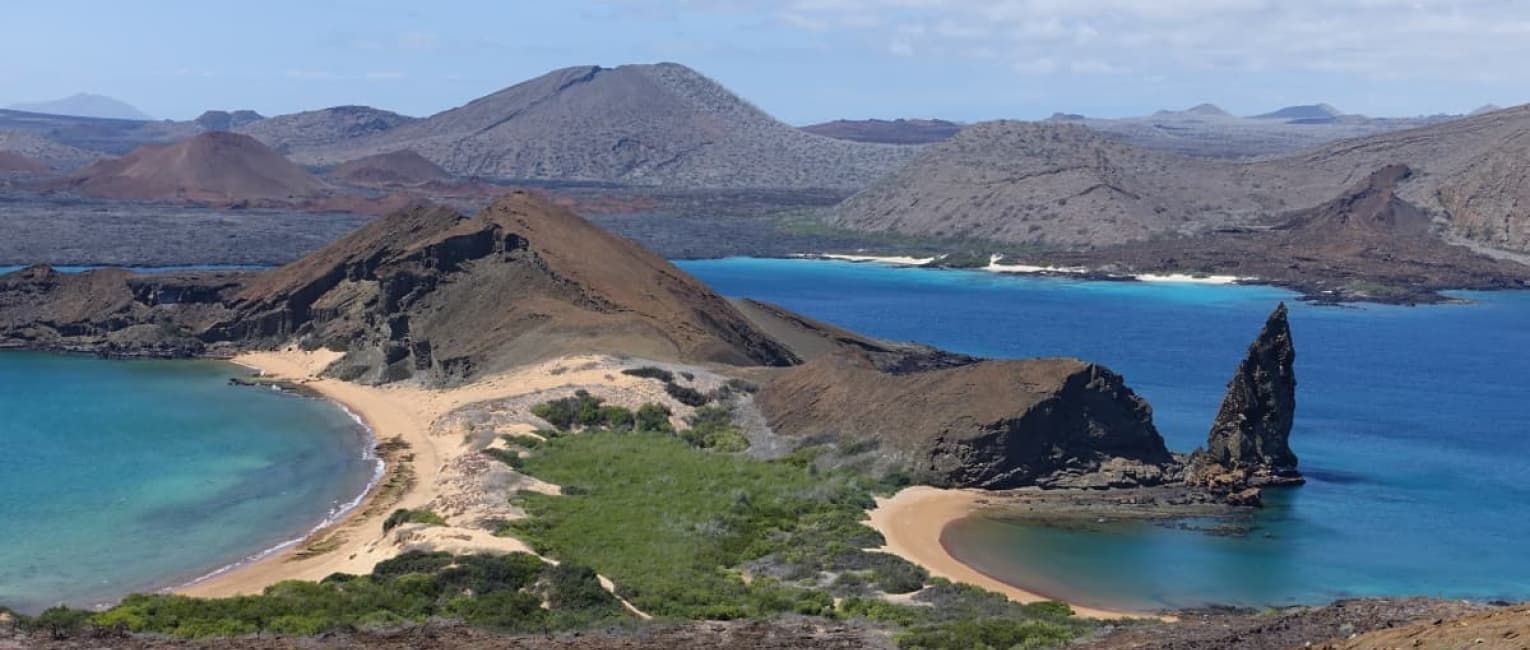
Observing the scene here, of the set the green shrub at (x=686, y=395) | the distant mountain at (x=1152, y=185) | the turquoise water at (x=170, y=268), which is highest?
the distant mountain at (x=1152, y=185)

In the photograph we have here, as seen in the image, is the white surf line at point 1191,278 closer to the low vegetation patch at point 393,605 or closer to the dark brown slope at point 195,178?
the dark brown slope at point 195,178

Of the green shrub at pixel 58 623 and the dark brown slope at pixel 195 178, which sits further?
the dark brown slope at pixel 195 178

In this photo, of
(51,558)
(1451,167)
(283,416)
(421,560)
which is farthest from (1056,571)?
(1451,167)

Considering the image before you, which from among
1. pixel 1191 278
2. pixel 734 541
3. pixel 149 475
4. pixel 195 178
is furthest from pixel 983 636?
pixel 195 178

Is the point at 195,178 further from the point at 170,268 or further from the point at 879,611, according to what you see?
the point at 879,611

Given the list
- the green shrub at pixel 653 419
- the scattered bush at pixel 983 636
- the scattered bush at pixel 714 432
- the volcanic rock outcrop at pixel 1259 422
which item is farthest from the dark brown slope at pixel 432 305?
the scattered bush at pixel 983 636

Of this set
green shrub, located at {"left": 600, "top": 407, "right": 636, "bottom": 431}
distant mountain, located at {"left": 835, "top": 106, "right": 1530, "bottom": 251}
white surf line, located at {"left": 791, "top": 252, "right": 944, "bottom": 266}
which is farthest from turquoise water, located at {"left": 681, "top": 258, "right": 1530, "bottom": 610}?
distant mountain, located at {"left": 835, "top": 106, "right": 1530, "bottom": 251}
